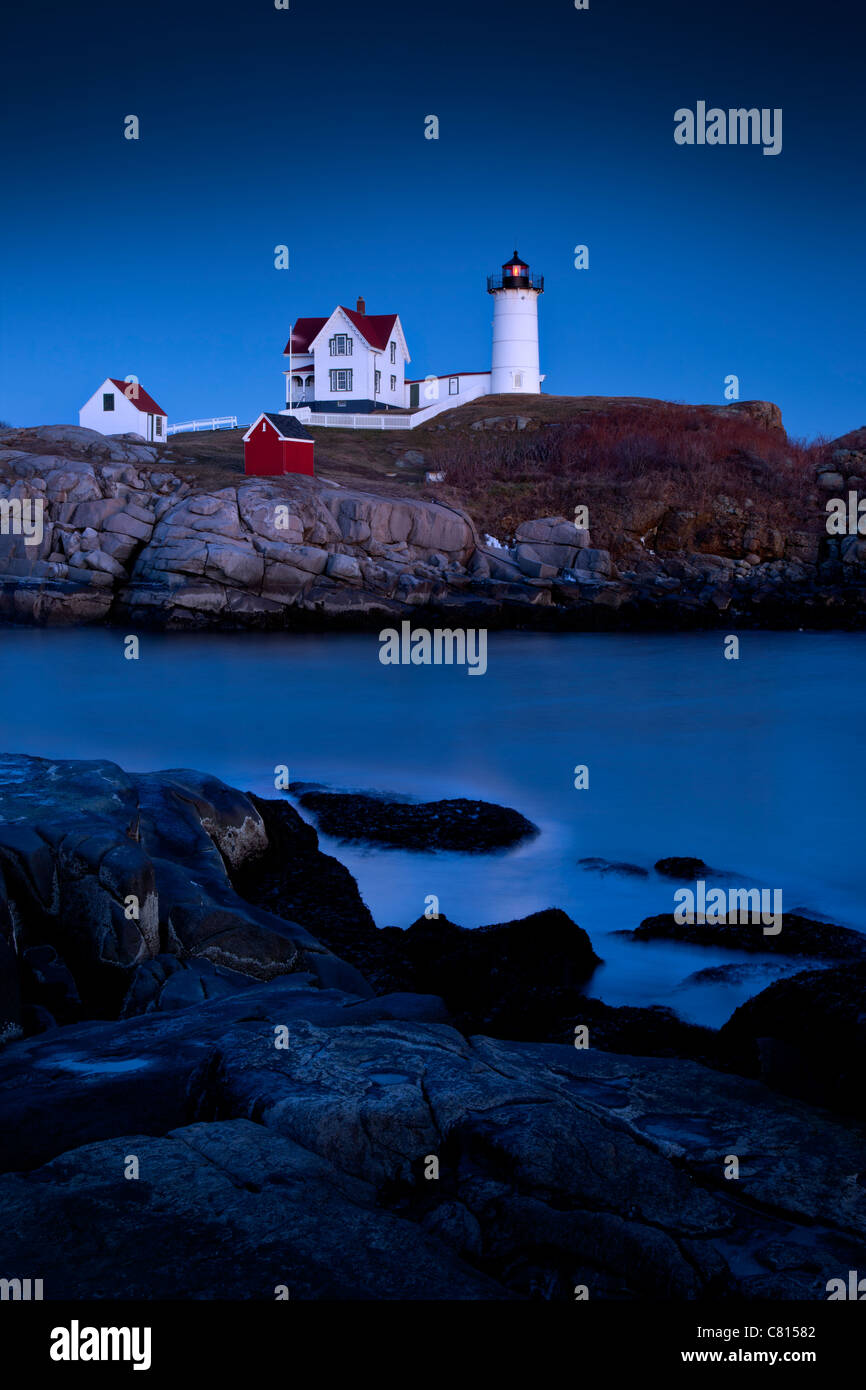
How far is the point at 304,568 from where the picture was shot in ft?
115

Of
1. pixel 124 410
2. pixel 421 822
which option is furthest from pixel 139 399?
pixel 421 822

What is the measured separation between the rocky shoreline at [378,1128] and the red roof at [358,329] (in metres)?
51.1

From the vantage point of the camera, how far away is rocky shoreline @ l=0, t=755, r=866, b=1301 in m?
3.01

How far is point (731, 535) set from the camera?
141ft

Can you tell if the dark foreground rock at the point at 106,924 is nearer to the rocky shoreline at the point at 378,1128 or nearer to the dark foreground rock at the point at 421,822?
the rocky shoreline at the point at 378,1128

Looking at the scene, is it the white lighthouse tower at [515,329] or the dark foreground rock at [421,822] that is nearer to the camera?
the dark foreground rock at [421,822]

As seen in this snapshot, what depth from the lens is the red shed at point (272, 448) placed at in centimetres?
3966

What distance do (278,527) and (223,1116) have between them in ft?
106

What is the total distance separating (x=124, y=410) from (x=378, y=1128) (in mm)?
48816

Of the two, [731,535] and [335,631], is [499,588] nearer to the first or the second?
[335,631]

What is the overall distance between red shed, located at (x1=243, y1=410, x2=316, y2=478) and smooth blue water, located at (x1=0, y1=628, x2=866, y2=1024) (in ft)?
30.6

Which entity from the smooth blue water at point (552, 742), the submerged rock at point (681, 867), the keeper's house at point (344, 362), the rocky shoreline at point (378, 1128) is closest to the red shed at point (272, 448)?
the smooth blue water at point (552, 742)

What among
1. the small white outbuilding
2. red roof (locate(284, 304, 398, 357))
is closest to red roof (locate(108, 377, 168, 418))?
the small white outbuilding
